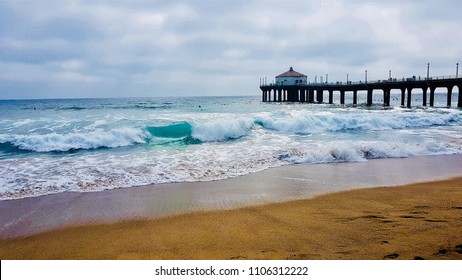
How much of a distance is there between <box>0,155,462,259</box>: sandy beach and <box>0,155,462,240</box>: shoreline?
0.02 metres

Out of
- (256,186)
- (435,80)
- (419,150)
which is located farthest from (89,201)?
(435,80)

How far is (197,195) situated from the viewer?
6.95m

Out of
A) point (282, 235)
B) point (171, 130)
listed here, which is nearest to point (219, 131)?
point (171, 130)

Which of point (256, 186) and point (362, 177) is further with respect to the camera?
point (362, 177)

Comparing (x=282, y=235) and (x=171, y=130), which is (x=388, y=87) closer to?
(x=171, y=130)

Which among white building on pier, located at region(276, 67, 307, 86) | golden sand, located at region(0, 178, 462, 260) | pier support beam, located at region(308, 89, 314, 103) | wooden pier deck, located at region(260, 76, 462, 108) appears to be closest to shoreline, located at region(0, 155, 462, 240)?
golden sand, located at region(0, 178, 462, 260)

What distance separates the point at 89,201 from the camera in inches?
266

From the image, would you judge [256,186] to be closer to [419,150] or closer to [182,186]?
[182,186]

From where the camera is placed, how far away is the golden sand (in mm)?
3934

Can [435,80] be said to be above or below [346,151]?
above

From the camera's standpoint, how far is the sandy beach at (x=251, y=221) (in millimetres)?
4082

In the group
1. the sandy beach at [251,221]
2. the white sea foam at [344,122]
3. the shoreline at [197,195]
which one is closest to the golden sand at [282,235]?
the sandy beach at [251,221]

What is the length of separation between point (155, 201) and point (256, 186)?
224 cm

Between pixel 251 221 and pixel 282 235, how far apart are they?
0.79m
